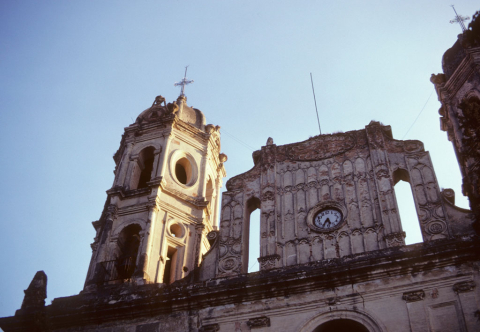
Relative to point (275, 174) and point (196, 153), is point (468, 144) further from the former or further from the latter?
point (196, 153)

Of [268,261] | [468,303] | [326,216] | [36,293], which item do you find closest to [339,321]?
[268,261]

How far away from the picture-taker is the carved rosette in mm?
13477

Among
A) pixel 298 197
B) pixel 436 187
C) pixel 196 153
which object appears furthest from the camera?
pixel 196 153

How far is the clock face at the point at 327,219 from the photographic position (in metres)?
14.7

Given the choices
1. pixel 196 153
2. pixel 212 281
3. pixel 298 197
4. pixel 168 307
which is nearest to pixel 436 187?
pixel 298 197

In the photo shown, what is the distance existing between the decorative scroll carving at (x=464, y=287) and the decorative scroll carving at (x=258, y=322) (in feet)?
12.6

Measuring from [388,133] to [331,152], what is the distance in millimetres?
1582

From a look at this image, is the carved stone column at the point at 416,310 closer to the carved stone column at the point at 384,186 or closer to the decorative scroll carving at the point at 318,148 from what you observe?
the carved stone column at the point at 384,186

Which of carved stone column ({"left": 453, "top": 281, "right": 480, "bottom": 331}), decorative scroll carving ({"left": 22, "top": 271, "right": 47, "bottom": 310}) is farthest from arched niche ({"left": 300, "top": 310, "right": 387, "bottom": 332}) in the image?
decorative scroll carving ({"left": 22, "top": 271, "right": 47, "bottom": 310})

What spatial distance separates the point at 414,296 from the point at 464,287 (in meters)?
0.97

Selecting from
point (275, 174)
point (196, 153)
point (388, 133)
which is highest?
point (196, 153)

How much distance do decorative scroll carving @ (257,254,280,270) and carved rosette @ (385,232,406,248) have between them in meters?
2.50

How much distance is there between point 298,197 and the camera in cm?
1558

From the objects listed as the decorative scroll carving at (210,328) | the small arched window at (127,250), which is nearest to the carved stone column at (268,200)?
the decorative scroll carving at (210,328)
